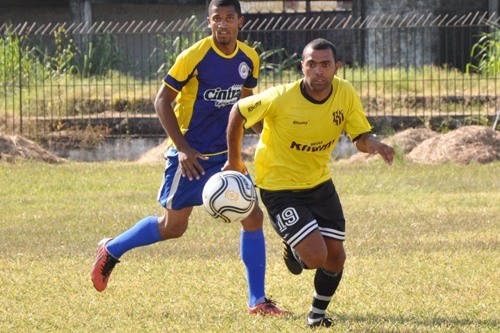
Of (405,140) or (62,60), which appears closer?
(405,140)

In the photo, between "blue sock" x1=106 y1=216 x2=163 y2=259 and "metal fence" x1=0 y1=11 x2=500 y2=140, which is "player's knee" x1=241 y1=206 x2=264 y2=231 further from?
"metal fence" x1=0 y1=11 x2=500 y2=140

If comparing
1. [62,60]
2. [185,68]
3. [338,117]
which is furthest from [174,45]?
[338,117]

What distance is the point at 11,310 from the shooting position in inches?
307

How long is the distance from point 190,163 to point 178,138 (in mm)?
185

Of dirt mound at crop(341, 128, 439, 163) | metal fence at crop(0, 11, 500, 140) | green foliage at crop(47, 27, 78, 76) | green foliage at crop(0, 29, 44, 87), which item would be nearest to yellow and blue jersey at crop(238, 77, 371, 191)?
dirt mound at crop(341, 128, 439, 163)

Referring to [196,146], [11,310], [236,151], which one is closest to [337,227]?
[236,151]

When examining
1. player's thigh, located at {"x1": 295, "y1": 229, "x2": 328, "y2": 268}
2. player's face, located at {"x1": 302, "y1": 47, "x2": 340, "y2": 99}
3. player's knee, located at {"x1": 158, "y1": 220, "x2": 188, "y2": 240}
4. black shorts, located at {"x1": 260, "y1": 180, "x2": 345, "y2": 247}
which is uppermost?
player's face, located at {"x1": 302, "y1": 47, "x2": 340, "y2": 99}

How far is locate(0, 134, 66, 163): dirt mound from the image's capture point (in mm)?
17844

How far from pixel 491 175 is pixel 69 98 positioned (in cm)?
776

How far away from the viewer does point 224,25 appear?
25.8 ft

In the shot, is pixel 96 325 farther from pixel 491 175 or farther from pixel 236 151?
pixel 491 175

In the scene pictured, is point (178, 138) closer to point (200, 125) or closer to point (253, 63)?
point (200, 125)

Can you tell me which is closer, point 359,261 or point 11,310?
point 11,310

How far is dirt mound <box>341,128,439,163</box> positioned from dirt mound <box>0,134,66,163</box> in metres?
4.52
